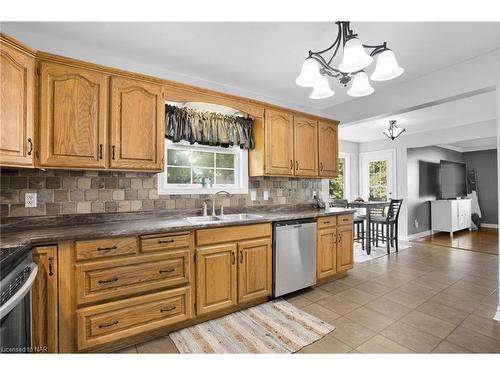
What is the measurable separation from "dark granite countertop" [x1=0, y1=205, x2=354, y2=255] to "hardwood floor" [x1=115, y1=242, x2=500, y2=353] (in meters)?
0.90

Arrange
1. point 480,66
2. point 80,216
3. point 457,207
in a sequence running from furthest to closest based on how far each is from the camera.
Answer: point 457,207 → point 480,66 → point 80,216

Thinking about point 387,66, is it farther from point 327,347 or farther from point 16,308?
point 16,308

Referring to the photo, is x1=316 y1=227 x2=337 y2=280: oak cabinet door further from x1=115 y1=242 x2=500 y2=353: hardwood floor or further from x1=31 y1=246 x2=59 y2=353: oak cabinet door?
x1=31 y1=246 x2=59 y2=353: oak cabinet door

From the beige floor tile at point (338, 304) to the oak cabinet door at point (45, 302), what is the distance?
7.43 feet

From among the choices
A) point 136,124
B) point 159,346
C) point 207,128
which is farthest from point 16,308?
point 207,128

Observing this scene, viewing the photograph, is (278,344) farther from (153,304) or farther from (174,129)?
(174,129)

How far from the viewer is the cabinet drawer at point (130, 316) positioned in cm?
173

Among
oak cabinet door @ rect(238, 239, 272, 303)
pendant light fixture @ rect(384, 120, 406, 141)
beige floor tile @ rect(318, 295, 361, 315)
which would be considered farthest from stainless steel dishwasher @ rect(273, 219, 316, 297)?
pendant light fixture @ rect(384, 120, 406, 141)

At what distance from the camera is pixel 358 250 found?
484 cm

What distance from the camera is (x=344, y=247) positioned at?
3.31 meters

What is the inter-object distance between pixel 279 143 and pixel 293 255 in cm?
135

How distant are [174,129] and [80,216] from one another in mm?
1188
